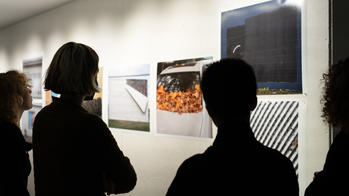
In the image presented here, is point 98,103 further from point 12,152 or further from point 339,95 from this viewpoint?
point 339,95

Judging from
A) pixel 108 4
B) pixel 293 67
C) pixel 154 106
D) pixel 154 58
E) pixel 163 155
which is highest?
pixel 108 4

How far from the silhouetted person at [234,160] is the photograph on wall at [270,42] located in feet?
4.11

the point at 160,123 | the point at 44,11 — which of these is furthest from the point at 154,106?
the point at 44,11

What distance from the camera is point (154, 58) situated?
10.3ft

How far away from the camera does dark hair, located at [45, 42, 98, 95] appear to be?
53.7 inches

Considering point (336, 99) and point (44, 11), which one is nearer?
point (336, 99)

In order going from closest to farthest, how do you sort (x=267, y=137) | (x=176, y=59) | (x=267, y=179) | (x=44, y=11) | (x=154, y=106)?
(x=267, y=179), (x=267, y=137), (x=176, y=59), (x=154, y=106), (x=44, y=11)

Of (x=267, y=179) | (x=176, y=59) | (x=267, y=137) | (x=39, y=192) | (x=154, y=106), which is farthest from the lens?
(x=154, y=106)

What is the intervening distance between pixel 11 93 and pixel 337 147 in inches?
81.0

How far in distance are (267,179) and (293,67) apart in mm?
1362

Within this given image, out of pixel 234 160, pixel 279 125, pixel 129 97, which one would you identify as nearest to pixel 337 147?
pixel 234 160

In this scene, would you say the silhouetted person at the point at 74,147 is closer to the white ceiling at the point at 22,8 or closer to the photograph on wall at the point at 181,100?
the photograph on wall at the point at 181,100

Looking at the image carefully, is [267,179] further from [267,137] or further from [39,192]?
[267,137]

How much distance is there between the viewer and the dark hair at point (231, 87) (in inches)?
37.6
